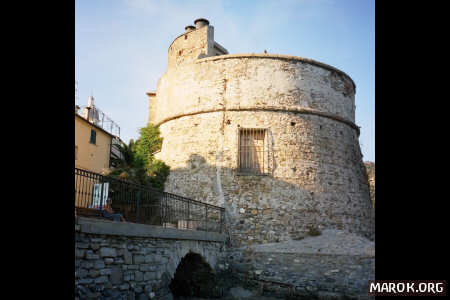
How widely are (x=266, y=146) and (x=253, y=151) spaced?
20.2 inches

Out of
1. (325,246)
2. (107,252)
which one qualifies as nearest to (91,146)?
(107,252)

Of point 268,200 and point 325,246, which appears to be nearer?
point 325,246

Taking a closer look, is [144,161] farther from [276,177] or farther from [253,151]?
[276,177]

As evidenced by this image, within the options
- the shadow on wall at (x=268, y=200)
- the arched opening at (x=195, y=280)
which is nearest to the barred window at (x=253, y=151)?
the shadow on wall at (x=268, y=200)

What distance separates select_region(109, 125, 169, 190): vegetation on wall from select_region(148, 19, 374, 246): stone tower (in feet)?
1.28

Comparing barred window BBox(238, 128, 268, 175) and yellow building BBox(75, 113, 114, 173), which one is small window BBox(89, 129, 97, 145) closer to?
yellow building BBox(75, 113, 114, 173)

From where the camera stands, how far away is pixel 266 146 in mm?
13836

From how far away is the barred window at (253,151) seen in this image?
1377 centimetres

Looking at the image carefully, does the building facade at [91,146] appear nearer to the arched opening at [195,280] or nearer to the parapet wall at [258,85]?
the parapet wall at [258,85]

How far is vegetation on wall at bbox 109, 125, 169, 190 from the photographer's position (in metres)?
14.4

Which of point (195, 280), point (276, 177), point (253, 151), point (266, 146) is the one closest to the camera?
point (195, 280)
